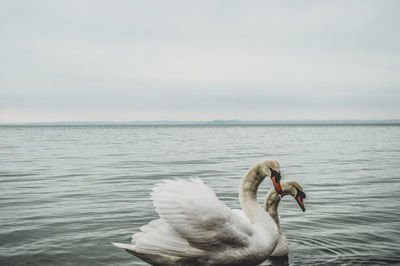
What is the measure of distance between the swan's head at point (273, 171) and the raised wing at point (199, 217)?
2.63 ft

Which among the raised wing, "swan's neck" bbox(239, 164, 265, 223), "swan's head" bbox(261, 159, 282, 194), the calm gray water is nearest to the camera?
the raised wing

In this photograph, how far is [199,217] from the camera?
543 centimetres

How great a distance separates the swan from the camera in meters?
5.48

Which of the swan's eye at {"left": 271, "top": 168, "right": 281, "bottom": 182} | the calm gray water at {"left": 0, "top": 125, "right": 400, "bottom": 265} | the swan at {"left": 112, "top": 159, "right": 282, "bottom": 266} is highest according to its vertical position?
the swan's eye at {"left": 271, "top": 168, "right": 281, "bottom": 182}

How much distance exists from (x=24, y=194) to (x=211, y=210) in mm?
9786

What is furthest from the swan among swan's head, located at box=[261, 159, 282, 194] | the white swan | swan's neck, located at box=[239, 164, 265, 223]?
the white swan

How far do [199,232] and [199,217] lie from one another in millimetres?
250

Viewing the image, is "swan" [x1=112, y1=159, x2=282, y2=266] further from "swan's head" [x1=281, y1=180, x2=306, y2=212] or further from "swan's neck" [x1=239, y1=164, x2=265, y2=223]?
"swan's head" [x1=281, y1=180, x2=306, y2=212]

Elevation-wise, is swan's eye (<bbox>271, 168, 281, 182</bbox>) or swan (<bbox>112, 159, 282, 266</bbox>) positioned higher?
swan's eye (<bbox>271, 168, 281, 182</bbox>)

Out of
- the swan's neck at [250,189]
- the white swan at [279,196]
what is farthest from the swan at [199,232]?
the white swan at [279,196]

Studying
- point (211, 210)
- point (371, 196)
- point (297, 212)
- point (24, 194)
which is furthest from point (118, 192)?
point (211, 210)

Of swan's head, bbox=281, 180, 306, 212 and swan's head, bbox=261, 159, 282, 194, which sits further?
swan's head, bbox=281, 180, 306, 212

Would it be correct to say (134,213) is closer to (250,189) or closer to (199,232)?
(250,189)

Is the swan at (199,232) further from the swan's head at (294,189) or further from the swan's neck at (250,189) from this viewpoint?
the swan's head at (294,189)
